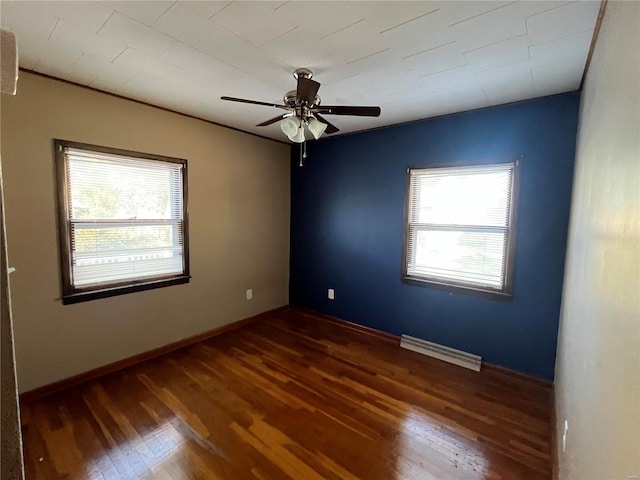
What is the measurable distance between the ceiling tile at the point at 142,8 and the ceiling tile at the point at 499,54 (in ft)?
5.57

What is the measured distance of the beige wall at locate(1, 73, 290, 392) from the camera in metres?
2.16

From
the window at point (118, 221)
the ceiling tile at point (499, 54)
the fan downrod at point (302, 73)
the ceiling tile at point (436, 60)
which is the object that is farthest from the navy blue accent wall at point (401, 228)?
the window at point (118, 221)

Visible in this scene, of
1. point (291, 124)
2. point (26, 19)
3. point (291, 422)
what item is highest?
point (26, 19)

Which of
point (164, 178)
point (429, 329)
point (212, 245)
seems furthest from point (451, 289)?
point (164, 178)

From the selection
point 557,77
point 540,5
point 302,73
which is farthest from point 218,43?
point 557,77

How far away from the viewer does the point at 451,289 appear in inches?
116

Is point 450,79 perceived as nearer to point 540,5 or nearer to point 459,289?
point 540,5

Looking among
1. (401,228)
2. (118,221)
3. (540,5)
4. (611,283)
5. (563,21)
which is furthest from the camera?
(401,228)

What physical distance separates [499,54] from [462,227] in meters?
1.49

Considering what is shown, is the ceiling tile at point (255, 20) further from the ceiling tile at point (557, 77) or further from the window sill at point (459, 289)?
the window sill at point (459, 289)

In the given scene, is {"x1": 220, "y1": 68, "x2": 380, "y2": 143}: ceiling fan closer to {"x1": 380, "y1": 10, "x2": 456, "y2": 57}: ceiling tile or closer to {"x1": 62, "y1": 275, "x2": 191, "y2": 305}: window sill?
{"x1": 380, "y1": 10, "x2": 456, "y2": 57}: ceiling tile

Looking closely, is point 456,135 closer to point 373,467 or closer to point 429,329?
point 429,329

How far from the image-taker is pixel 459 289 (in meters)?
2.90

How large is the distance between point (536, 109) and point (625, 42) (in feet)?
5.70
